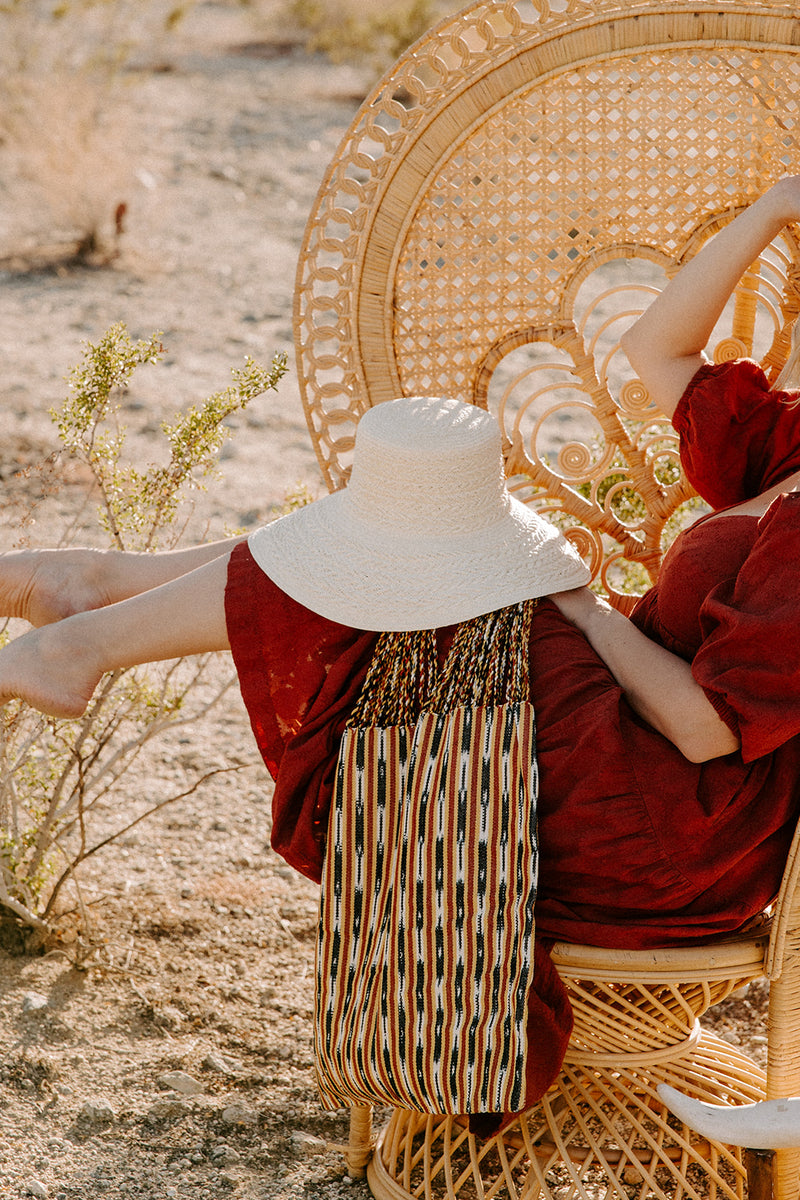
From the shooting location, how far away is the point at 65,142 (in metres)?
7.28

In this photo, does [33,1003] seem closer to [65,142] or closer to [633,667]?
[633,667]

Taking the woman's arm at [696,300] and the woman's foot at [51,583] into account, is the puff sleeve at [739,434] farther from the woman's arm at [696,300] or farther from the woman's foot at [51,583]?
A: the woman's foot at [51,583]

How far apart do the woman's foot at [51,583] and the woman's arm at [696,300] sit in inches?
41.8

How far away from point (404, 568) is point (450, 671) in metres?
A: 0.18

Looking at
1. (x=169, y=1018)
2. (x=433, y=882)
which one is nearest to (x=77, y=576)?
(x=433, y=882)

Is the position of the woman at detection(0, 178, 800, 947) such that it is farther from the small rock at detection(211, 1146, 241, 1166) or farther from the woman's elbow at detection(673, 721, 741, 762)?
the small rock at detection(211, 1146, 241, 1166)

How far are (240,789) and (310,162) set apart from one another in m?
6.86

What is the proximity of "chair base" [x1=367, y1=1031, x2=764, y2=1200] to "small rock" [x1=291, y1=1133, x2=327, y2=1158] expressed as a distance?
0.12 metres

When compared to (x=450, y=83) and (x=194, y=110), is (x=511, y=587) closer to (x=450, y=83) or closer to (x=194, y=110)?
(x=450, y=83)

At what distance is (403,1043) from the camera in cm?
178

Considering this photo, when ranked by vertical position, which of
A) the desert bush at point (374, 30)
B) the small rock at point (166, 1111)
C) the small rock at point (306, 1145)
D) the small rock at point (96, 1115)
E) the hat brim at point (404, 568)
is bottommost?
the small rock at point (306, 1145)

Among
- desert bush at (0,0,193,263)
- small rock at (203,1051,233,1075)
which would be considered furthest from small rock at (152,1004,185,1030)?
desert bush at (0,0,193,263)

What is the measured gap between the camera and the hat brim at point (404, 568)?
1856 mm

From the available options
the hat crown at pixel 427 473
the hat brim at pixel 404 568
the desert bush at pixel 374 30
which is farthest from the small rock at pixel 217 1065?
the desert bush at pixel 374 30
